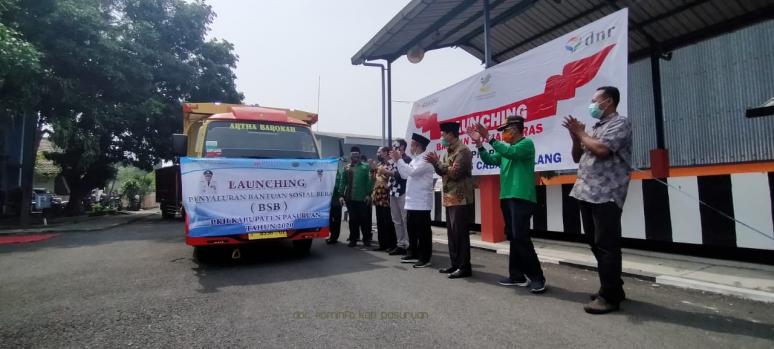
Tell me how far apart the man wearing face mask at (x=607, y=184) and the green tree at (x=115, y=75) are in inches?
542

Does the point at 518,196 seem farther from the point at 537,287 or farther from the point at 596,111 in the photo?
the point at 596,111

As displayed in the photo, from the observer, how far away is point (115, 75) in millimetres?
14039

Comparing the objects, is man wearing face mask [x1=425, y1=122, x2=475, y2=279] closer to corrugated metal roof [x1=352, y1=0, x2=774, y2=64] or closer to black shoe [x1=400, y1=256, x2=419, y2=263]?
black shoe [x1=400, y1=256, x2=419, y2=263]

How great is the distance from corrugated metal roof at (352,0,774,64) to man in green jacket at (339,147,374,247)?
2789 mm

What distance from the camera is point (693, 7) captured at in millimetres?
6254

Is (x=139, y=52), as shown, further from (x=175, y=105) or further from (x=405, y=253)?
(x=405, y=253)

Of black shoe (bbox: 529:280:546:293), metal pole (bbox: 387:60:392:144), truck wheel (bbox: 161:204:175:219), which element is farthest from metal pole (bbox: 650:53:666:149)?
truck wheel (bbox: 161:204:175:219)

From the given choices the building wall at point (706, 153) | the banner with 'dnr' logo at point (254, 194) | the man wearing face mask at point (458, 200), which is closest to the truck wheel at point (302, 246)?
the banner with 'dnr' logo at point (254, 194)

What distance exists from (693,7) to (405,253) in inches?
235

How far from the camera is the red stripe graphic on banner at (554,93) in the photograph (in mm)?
4996

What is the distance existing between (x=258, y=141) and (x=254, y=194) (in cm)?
106

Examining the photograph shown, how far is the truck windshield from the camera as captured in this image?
561 centimetres

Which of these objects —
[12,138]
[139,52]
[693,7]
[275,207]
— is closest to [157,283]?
[275,207]

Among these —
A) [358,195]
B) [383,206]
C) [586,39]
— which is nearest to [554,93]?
[586,39]
